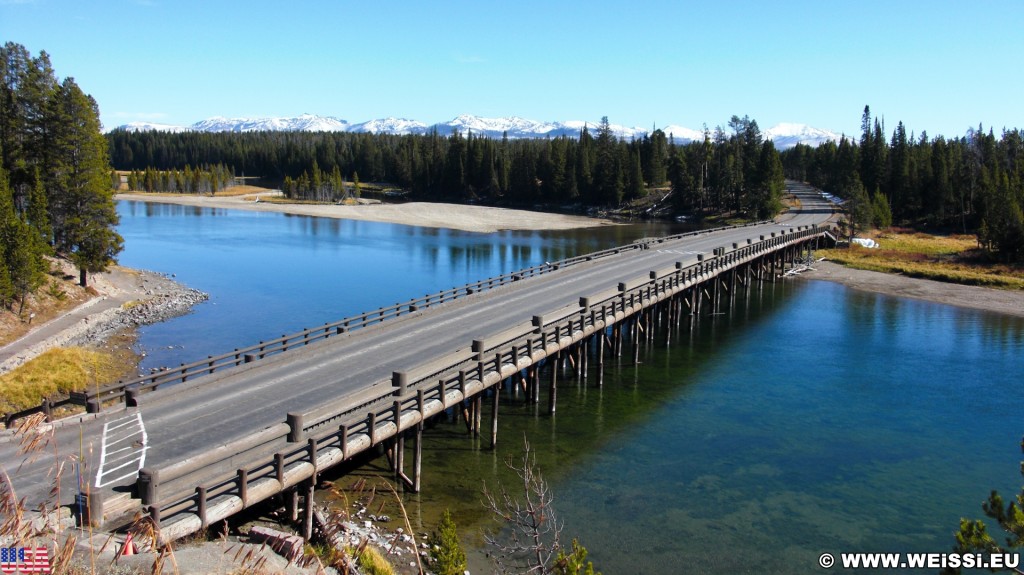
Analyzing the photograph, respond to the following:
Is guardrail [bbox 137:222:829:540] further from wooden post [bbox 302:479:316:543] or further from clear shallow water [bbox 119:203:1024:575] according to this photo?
clear shallow water [bbox 119:203:1024:575]

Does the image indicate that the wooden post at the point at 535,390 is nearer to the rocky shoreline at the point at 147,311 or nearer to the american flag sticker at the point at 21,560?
the american flag sticker at the point at 21,560

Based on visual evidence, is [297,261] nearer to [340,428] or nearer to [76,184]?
[76,184]

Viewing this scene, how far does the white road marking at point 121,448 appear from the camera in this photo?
656 inches

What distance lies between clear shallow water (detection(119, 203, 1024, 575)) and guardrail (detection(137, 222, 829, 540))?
291 centimetres

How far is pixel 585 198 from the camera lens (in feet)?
502

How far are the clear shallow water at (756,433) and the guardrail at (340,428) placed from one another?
2.91 metres

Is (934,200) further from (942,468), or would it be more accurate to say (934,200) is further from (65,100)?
(65,100)

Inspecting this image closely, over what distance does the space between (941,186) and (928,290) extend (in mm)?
47667

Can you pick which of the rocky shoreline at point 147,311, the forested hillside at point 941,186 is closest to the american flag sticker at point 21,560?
the rocky shoreline at point 147,311

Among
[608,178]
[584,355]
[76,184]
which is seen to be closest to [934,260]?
[584,355]

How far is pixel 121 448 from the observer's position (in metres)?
18.1

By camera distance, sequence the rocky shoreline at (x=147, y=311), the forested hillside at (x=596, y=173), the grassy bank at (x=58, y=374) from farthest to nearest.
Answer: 1. the forested hillside at (x=596, y=173)
2. the rocky shoreline at (x=147, y=311)
3. the grassy bank at (x=58, y=374)

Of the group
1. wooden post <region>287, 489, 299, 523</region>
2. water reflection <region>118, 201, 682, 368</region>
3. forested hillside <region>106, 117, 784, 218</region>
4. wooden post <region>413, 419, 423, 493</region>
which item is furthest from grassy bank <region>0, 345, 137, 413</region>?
forested hillside <region>106, 117, 784, 218</region>

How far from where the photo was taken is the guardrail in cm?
1495
